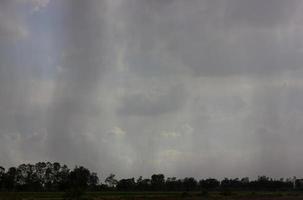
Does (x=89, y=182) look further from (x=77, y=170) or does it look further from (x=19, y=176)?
(x=19, y=176)

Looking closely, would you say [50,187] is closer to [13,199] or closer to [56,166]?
[56,166]

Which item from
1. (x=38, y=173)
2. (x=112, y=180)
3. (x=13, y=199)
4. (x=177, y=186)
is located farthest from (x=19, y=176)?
(x=13, y=199)

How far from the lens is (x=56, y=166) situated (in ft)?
571

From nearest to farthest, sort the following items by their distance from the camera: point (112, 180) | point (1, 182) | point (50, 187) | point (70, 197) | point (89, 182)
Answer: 1. point (70, 197)
2. point (1, 182)
3. point (50, 187)
4. point (89, 182)
5. point (112, 180)

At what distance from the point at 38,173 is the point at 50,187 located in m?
7.87

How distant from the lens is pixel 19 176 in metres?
168

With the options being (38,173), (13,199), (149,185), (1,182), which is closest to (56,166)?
(38,173)

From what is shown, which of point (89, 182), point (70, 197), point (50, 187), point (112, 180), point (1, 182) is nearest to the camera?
point (70, 197)

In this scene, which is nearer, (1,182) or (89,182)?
(1,182)

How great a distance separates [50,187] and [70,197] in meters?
111

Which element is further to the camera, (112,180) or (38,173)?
(112,180)

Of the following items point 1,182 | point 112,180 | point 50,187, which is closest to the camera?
point 1,182

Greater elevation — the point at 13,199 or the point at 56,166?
the point at 56,166

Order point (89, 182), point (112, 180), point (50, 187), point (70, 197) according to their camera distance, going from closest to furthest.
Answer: point (70, 197)
point (50, 187)
point (89, 182)
point (112, 180)
